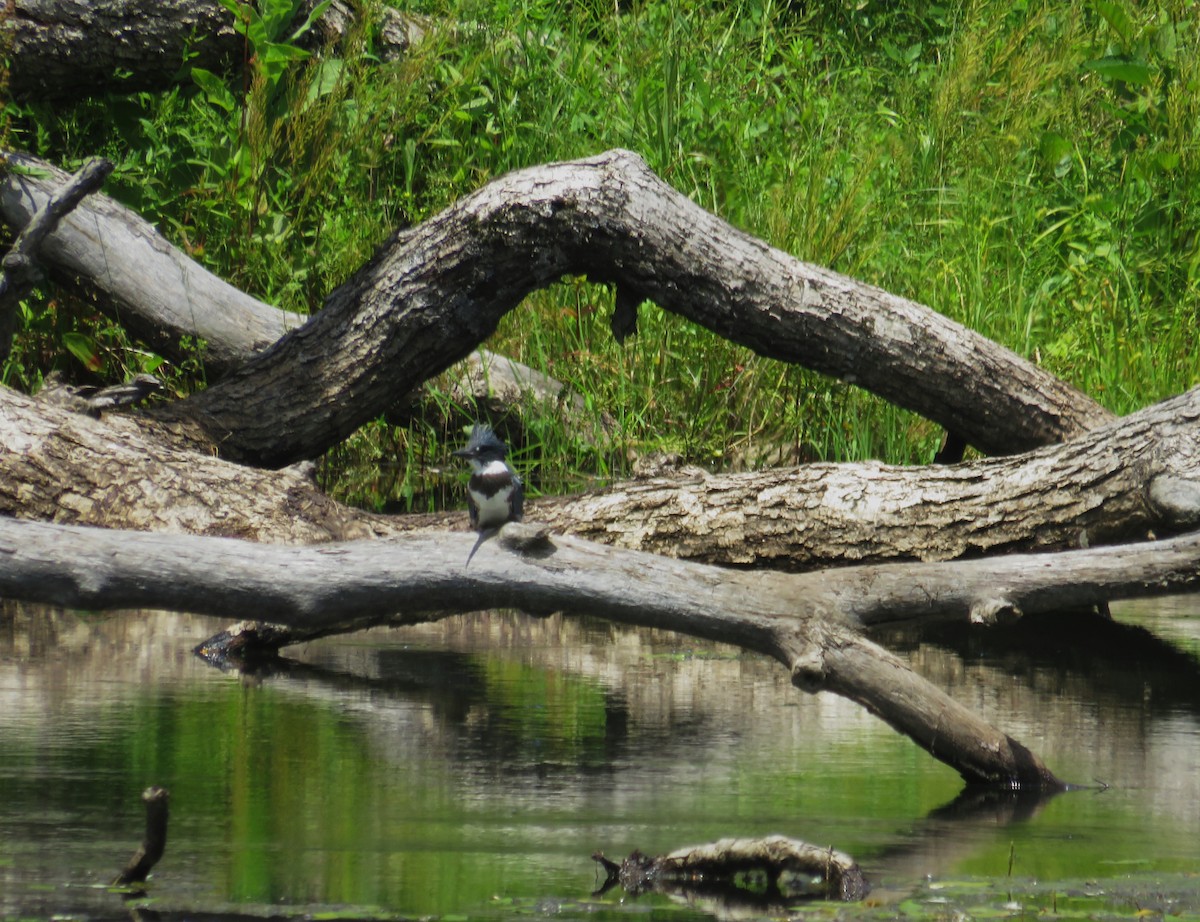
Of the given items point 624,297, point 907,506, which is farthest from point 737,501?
point 624,297

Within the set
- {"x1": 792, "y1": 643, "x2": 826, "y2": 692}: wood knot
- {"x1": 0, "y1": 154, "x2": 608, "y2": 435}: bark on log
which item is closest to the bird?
{"x1": 792, "y1": 643, "x2": 826, "y2": 692}: wood knot

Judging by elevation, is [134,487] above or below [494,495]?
above

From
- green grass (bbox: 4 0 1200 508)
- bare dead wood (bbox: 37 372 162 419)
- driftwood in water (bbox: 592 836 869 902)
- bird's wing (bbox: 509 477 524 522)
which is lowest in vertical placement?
driftwood in water (bbox: 592 836 869 902)

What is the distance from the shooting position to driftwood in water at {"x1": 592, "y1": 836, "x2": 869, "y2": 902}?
10.5 ft

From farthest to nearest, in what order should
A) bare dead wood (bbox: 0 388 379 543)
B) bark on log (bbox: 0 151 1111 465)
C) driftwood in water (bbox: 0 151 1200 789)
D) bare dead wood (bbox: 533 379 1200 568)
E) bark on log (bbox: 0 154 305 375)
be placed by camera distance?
bark on log (bbox: 0 154 305 375) < bark on log (bbox: 0 151 1111 465) < bare dead wood (bbox: 0 388 379 543) < bare dead wood (bbox: 533 379 1200 568) < driftwood in water (bbox: 0 151 1200 789)

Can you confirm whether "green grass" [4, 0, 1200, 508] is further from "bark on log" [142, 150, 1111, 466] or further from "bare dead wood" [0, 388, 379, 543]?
"bare dead wood" [0, 388, 379, 543]

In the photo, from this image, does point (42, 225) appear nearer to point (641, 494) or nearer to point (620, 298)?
point (620, 298)

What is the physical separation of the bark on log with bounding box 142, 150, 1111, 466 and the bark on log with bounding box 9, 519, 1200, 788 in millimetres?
2273

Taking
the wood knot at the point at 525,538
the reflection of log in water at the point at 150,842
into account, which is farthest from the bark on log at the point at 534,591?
the reflection of log in water at the point at 150,842

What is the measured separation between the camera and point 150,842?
123 inches

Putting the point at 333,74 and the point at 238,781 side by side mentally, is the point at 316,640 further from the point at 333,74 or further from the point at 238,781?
the point at 333,74

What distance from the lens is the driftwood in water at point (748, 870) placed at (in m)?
3.20

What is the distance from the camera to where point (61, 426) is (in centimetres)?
588

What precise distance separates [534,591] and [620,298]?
8.47 feet
